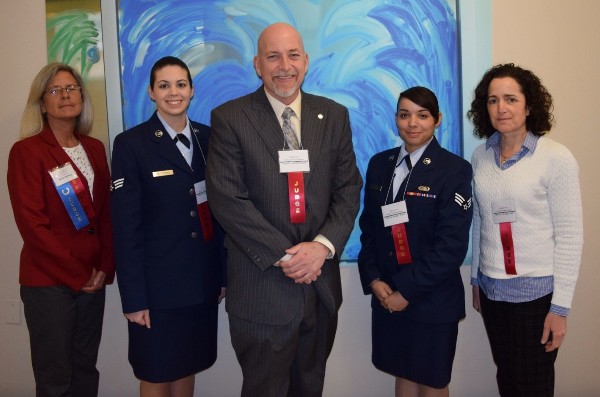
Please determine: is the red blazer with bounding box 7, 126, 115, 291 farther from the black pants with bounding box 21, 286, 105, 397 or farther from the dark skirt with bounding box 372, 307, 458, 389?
the dark skirt with bounding box 372, 307, 458, 389

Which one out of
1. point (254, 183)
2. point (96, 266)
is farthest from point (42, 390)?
point (254, 183)

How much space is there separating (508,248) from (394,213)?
0.50 m

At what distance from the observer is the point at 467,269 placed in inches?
110

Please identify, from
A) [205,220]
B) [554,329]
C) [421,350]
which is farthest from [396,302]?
[205,220]

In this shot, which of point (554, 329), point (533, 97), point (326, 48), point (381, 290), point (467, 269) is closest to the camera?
point (554, 329)

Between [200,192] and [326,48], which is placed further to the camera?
[326,48]

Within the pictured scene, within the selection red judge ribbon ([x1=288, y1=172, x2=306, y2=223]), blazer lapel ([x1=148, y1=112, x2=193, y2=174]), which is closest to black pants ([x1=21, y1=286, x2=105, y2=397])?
blazer lapel ([x1=148, y1=112, x2=193, y2=174])

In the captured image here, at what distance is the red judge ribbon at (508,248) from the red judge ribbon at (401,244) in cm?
40

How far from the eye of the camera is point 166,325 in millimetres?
2070

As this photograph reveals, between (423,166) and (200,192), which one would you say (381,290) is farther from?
(200,192)

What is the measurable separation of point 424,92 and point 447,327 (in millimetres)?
1068

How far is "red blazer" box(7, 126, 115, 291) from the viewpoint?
7.03ft

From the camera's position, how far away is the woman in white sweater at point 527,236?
6.25ft

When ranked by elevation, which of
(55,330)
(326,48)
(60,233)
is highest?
(326,48)
